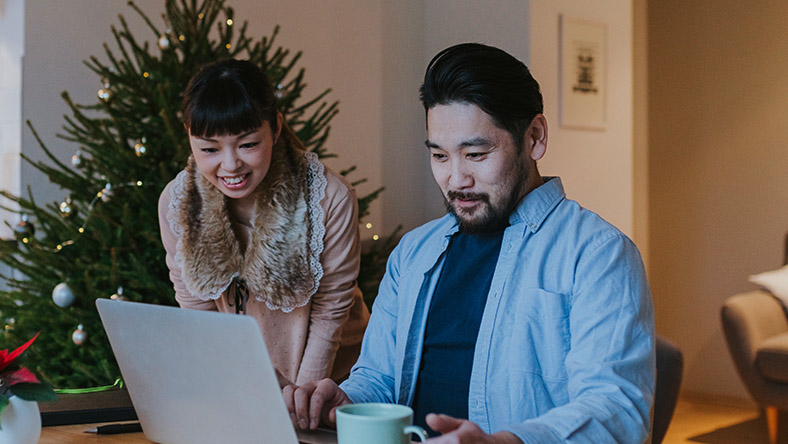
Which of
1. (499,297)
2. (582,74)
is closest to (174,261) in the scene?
(499,297)

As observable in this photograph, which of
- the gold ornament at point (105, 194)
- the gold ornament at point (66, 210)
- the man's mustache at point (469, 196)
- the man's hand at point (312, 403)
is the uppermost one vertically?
the man's mustache at point (469, 196)

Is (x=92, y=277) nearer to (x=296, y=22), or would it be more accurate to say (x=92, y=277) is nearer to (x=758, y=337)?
(x=296, y=22)

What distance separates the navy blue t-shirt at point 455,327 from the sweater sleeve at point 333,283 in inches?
18.4

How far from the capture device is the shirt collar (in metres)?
1.25

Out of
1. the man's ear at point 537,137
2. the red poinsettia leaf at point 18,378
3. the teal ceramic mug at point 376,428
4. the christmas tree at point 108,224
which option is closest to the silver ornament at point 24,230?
the christmas tree at point 108,224

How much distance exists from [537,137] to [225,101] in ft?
2.20

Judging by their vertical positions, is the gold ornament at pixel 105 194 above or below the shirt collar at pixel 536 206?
below

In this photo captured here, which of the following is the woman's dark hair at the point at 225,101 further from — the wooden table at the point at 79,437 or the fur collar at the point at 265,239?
the wooden table at the point at 79,437

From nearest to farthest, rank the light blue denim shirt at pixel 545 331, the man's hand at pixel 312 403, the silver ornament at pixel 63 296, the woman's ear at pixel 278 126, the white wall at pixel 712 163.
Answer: the light blue denim shirt at pixel 545 331
the man's hand at pixel 312 403
the woman's ear at pixel 278 126
the silver ornament at pixel 63 296
the white wall at pixel 712 163

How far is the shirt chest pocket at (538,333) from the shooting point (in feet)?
3.76

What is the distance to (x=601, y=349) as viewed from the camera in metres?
1.03

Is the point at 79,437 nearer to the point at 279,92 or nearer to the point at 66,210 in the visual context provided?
the point at 66,210

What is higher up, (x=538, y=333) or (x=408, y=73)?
(x=408, y=73)

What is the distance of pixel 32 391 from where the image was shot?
1.07 meters
